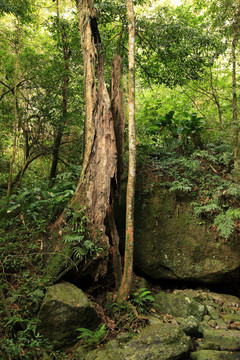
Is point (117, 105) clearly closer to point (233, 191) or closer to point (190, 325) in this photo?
point (233, 191)

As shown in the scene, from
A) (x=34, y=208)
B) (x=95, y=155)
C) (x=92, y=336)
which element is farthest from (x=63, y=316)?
(x=95, y=155)

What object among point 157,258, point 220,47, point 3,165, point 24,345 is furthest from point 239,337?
point 3,165

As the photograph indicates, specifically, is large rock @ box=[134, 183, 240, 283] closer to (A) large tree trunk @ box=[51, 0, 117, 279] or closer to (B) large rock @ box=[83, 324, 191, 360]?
(A) large tree trunk @ box=[51, 0, 117, 279]

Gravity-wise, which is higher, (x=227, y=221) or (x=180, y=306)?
(x=227, y=221)

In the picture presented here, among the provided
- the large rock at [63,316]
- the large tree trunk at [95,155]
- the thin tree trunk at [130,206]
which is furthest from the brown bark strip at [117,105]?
the large rock at [63,316]

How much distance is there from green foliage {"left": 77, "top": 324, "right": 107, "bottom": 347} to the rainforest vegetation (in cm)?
2

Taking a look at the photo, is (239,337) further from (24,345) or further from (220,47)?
(220,47)

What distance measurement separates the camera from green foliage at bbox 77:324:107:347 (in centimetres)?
365

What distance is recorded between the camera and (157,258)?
581 cm

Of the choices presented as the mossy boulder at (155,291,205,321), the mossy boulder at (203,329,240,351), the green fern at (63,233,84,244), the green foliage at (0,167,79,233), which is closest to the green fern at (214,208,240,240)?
the mossy boulder at (155,291,205,321)

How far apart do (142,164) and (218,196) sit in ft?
7.59

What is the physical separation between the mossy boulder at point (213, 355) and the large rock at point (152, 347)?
0.46 feet

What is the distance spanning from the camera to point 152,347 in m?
3.40

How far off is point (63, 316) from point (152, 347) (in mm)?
1459
